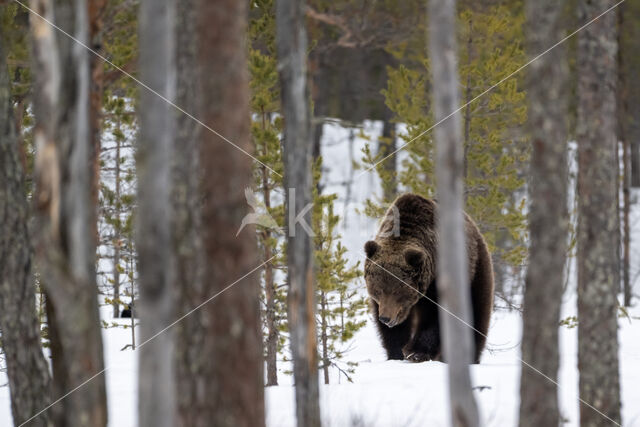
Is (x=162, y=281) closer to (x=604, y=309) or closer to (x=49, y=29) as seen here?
(x=49, y=29)

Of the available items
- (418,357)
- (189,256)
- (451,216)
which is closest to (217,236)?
(189,256)

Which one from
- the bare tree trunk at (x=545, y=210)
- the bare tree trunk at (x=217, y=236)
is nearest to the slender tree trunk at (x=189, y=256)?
the bare tree trunk at (x=217, y=236)

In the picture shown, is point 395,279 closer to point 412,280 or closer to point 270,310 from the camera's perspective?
point 412,280

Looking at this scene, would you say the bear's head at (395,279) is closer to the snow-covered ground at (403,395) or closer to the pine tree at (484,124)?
the snow-covered ground at (403,395)

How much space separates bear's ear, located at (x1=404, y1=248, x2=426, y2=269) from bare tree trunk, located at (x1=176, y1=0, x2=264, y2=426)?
12.6ft

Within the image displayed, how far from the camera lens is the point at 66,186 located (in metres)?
3.42

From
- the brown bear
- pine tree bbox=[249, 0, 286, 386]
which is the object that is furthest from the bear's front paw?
pine tree bbox=[249, 0, 286, 386]

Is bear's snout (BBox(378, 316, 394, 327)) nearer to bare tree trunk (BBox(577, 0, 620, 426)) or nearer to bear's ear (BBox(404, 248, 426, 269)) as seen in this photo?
bear's ear (BBox(404, 248, 426, 269))

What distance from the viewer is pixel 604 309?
4562mm

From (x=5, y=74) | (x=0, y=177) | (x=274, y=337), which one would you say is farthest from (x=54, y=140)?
(x=274, y=337)

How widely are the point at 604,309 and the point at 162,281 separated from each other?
2874mm

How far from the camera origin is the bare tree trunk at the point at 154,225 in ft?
10.4

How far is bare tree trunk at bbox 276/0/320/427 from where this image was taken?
14.7 ft

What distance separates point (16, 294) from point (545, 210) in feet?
11.3
